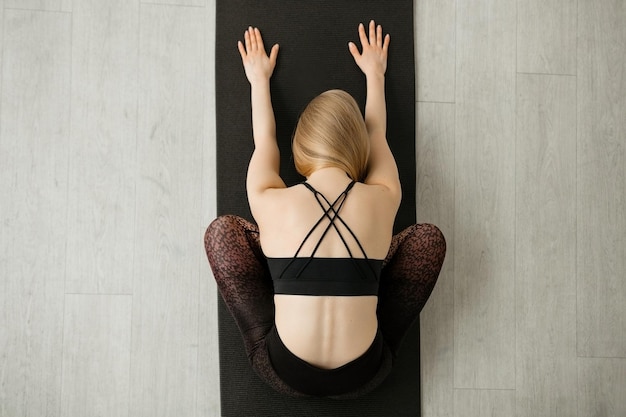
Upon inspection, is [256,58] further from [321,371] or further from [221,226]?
[321,371]

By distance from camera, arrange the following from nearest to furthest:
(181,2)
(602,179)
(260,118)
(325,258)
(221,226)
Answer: (325,258) < (221,226) < (260,118) < (181,2) < (602,179)

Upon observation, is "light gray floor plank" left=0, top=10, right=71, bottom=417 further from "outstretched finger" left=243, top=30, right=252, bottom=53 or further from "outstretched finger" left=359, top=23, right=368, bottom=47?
"outstretched finger" left=359, top=23, right=368, bottom=47

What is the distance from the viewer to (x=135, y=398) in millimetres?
2076

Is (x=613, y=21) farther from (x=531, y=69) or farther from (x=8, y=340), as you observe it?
(x=8, y=340)

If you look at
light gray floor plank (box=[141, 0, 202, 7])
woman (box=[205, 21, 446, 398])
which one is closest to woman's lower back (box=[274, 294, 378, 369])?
woman (box=[205, 21, 446, 398])

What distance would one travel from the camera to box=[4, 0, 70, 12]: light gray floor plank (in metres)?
2.12

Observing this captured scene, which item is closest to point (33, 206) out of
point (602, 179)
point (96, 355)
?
point (96, 355)

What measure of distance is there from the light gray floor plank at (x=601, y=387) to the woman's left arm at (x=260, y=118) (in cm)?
140

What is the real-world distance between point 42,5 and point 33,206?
74 centimetres

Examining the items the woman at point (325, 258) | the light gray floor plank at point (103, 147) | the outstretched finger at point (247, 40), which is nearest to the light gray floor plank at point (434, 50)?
the woman at point (325, 258)

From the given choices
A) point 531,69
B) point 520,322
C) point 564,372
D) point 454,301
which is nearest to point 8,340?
point 454,301

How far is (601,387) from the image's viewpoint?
2.25 meters

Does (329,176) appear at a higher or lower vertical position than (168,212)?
higher

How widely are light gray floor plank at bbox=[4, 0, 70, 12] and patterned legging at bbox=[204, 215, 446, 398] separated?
1.01 m
